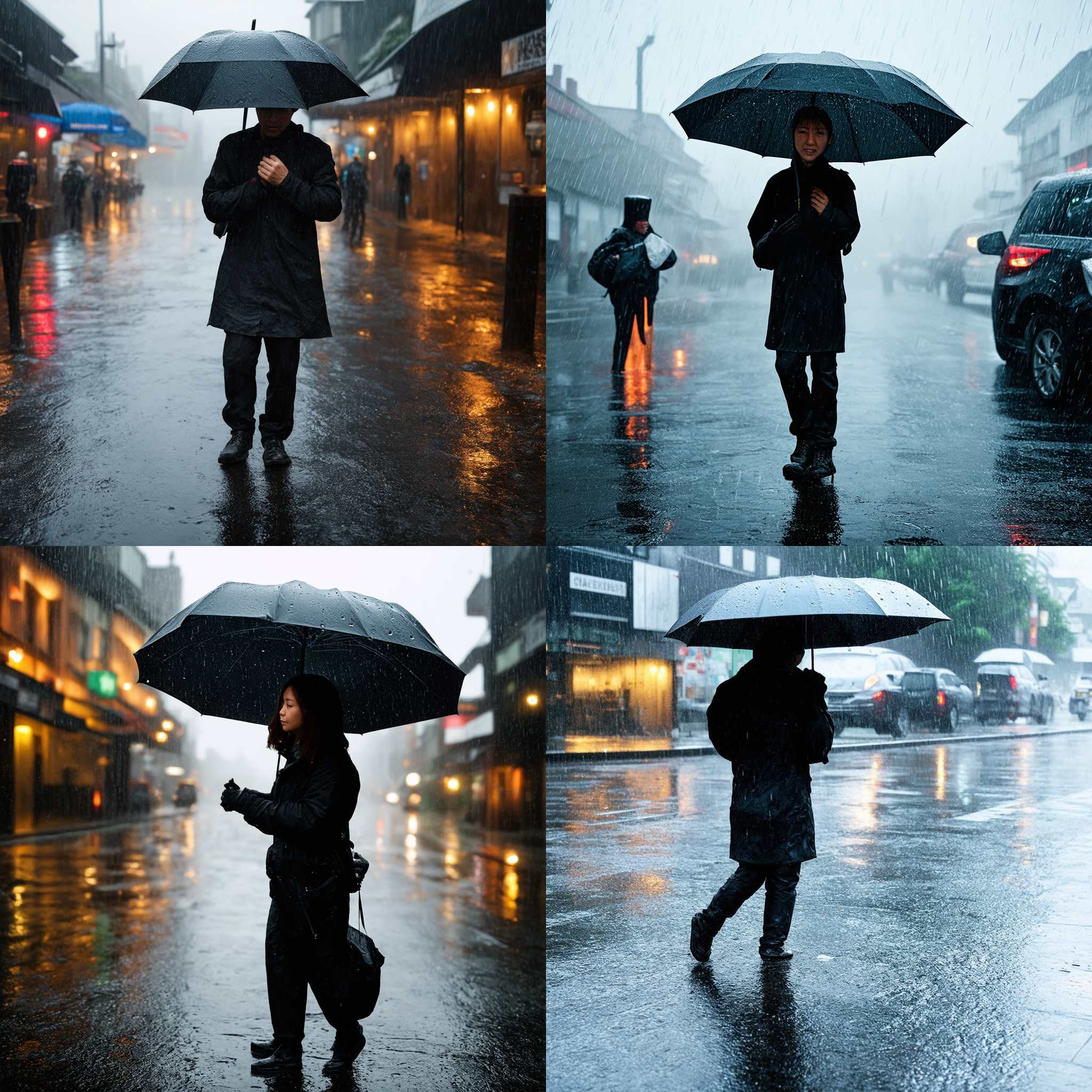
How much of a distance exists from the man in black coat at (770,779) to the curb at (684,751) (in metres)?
11.7

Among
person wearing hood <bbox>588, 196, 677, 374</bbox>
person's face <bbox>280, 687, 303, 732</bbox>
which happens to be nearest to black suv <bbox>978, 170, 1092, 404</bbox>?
person wearing hood <bbox>588, 196, 677, 374</bbox>

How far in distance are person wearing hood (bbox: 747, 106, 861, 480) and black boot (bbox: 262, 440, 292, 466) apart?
109 inches

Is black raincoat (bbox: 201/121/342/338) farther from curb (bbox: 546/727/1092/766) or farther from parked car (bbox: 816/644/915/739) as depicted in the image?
parked car (bbox: 816/644/915/739)

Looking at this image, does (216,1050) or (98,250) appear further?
(98,250)

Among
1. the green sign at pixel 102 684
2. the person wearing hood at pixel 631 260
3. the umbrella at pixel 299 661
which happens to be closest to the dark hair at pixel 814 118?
the umbrella at pixel 299 661

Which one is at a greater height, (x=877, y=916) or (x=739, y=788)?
(x=739, y=788)

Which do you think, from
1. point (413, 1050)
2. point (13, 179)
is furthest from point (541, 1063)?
point (13, 179)

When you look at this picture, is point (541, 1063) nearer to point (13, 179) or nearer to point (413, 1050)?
point (413, 1050)

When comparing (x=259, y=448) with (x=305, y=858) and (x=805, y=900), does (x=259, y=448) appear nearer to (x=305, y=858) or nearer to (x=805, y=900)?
(x=805, y=900)

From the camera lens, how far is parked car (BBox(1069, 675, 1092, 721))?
30.8 m

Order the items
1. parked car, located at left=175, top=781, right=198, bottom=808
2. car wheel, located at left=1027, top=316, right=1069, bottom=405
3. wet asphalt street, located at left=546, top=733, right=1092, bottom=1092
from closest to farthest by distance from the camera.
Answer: wet asphalt street, located at left=546, top=733, right=1092, bottom=1092, car wheel, located at left=1027, top=316, right=1069, bottom=405, parked car, located at left=175, top=781, right=198, bottom=808

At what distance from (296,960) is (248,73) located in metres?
4.39

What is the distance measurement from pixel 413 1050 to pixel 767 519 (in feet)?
11.6

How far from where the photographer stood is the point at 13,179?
17344 millimetres
